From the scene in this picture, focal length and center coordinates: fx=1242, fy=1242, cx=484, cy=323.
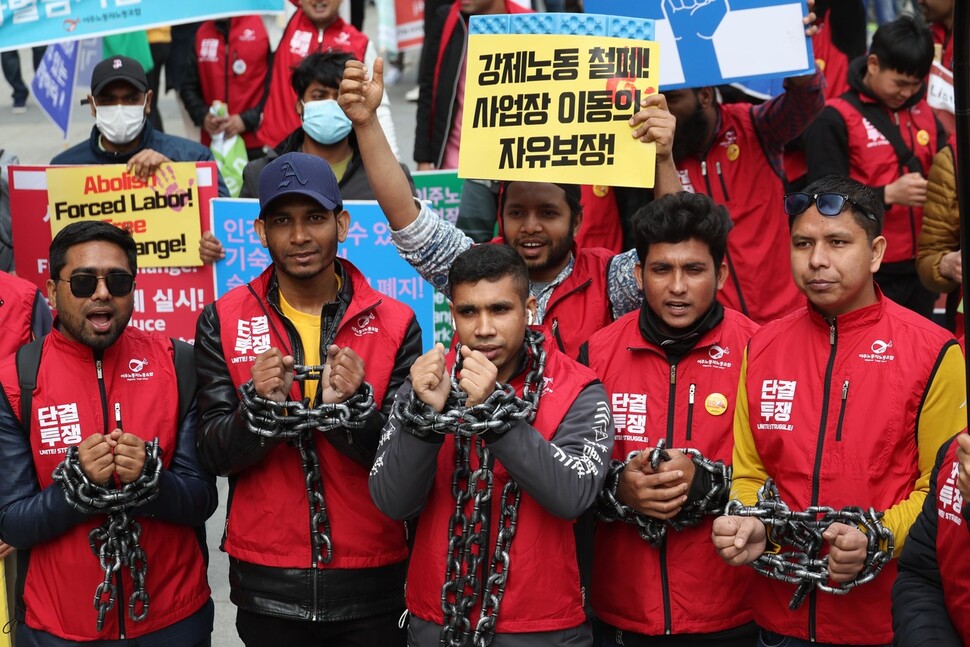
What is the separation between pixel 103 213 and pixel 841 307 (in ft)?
12.9

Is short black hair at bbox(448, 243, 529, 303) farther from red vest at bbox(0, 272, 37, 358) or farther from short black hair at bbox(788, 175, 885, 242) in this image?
red vest at bbox(0, 272, 37, 358)

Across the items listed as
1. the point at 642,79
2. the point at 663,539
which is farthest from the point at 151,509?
the point at 642,79

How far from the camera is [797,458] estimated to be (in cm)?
375

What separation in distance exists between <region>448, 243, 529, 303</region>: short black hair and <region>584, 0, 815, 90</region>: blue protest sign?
1.67 m

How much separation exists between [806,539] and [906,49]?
3930mm

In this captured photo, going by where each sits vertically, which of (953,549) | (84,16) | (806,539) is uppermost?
(84,16)

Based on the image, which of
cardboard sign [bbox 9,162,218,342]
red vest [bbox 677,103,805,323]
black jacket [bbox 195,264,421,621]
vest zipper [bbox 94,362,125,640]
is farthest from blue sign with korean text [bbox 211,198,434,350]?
vest zipper [bbox 94,362,125,640]

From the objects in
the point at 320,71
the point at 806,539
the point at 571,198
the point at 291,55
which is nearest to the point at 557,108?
the point at 571,198

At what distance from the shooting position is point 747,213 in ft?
19.4

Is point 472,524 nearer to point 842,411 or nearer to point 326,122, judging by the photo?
point 842,411

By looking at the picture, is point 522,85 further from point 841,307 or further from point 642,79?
point 841,307

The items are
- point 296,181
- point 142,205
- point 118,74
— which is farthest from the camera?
point 118,74

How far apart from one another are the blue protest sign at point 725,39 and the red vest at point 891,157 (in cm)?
166

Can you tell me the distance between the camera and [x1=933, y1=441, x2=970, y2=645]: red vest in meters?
3.16
